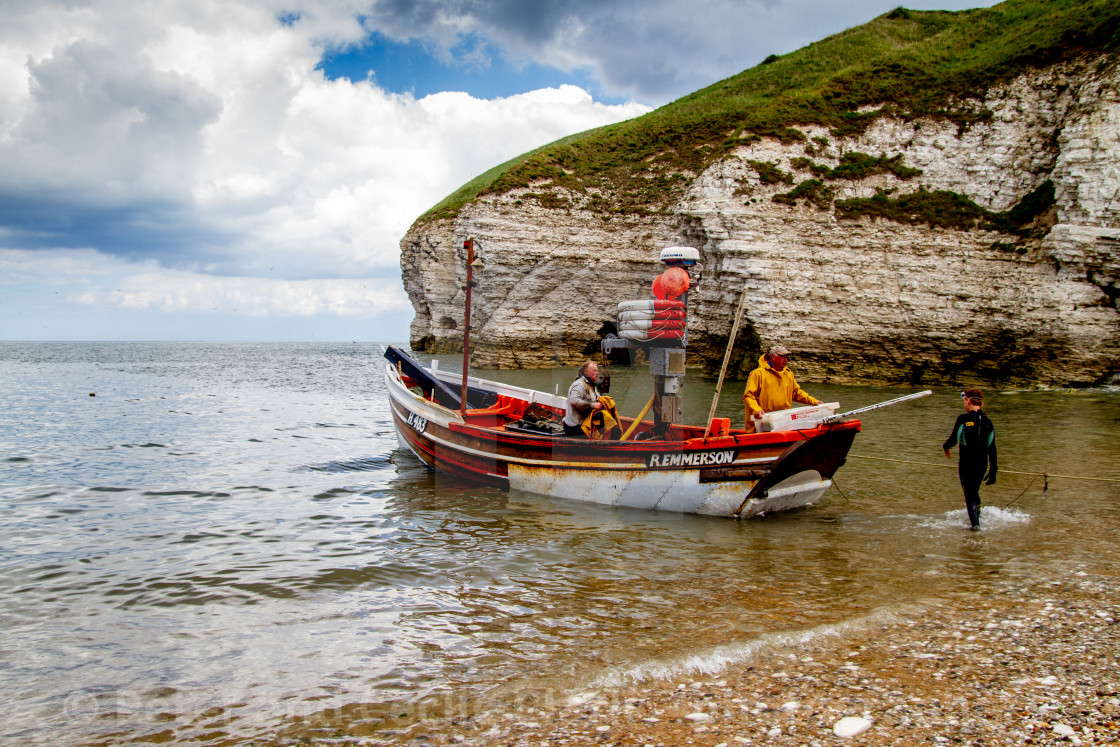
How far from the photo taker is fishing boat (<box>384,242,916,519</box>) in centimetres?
1013

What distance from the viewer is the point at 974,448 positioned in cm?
912

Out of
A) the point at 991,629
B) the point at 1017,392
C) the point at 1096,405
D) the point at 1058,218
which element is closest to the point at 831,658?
the point at 991,629

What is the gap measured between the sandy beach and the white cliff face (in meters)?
26.5

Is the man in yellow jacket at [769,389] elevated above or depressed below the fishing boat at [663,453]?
above

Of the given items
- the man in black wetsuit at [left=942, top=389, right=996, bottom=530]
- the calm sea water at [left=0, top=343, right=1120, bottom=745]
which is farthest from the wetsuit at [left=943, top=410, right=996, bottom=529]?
the calm sea water at [left=0, top=343, right=1120, bottom=745]

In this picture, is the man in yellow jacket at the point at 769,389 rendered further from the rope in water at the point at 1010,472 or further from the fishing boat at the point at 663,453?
the rope in water at the point at 1010,472

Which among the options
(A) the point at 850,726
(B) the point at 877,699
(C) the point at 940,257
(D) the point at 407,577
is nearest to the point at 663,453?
(D) the point at 407,577

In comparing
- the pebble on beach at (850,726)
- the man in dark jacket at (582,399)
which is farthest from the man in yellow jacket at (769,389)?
the pebble on beach at (850,726)

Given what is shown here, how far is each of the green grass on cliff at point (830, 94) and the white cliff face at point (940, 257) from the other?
1499 mm

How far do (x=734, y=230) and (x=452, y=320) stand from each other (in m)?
32.4

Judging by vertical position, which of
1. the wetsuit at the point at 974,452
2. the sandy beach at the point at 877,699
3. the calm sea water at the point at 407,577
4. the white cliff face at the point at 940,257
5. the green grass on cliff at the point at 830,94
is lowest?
the calm sea water at the point at 407,577

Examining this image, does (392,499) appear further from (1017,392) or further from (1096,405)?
(1017,392)

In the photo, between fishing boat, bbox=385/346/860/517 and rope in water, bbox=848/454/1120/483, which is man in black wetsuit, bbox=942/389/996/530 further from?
rope in water, bbox=848/454/1120/483

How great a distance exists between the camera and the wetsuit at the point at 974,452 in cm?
911
